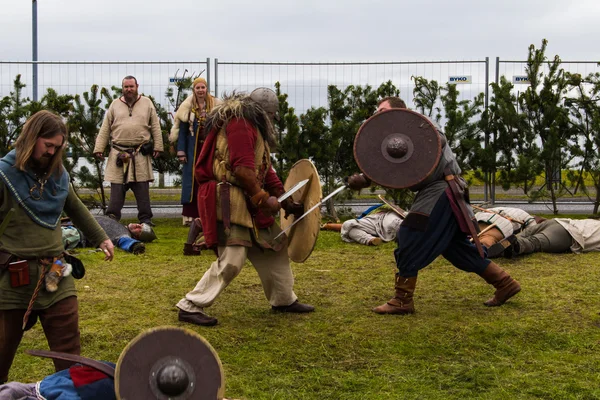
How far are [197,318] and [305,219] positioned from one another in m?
0.91

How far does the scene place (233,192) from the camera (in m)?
4.95

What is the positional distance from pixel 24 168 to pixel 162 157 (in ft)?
21.6

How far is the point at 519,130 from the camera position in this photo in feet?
33.1

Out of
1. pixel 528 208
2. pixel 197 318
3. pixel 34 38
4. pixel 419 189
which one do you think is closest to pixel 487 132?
pixel 528 208

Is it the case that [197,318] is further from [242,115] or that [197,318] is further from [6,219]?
[6,219]

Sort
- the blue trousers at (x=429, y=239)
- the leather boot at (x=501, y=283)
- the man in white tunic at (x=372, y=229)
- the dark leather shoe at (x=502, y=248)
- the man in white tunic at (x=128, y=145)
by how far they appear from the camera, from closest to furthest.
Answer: the blue trousers at (x=429, y=239) → the leather boot at (x=501, y=283) → the dark leather shoe at (x=502, y=248) → the man in white tunic at (x=372, y=229) → the man in white tunic at (x=128, y=145)

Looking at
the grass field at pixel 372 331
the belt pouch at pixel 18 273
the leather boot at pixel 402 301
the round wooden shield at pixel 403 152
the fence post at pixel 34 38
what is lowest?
the grass field at pixel 372 331

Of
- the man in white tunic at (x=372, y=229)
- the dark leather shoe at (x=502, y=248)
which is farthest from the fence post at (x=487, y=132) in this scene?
the dark leather shoe at (x=502, y=248)

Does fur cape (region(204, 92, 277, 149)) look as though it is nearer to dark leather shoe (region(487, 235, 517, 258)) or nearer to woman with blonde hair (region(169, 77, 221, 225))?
dark leather shoe (region(487, 235, 517, 258))

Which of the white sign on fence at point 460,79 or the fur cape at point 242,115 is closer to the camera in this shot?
the fur cape at point 242,115

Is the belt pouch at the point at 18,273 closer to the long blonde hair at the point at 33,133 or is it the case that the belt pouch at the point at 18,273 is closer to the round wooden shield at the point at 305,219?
the long blonde hair at the point at 33,133

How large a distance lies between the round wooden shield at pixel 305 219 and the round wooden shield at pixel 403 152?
36cm

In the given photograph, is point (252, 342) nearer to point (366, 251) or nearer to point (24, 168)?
point (24, 168)

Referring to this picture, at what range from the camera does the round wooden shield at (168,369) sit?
2816mm
